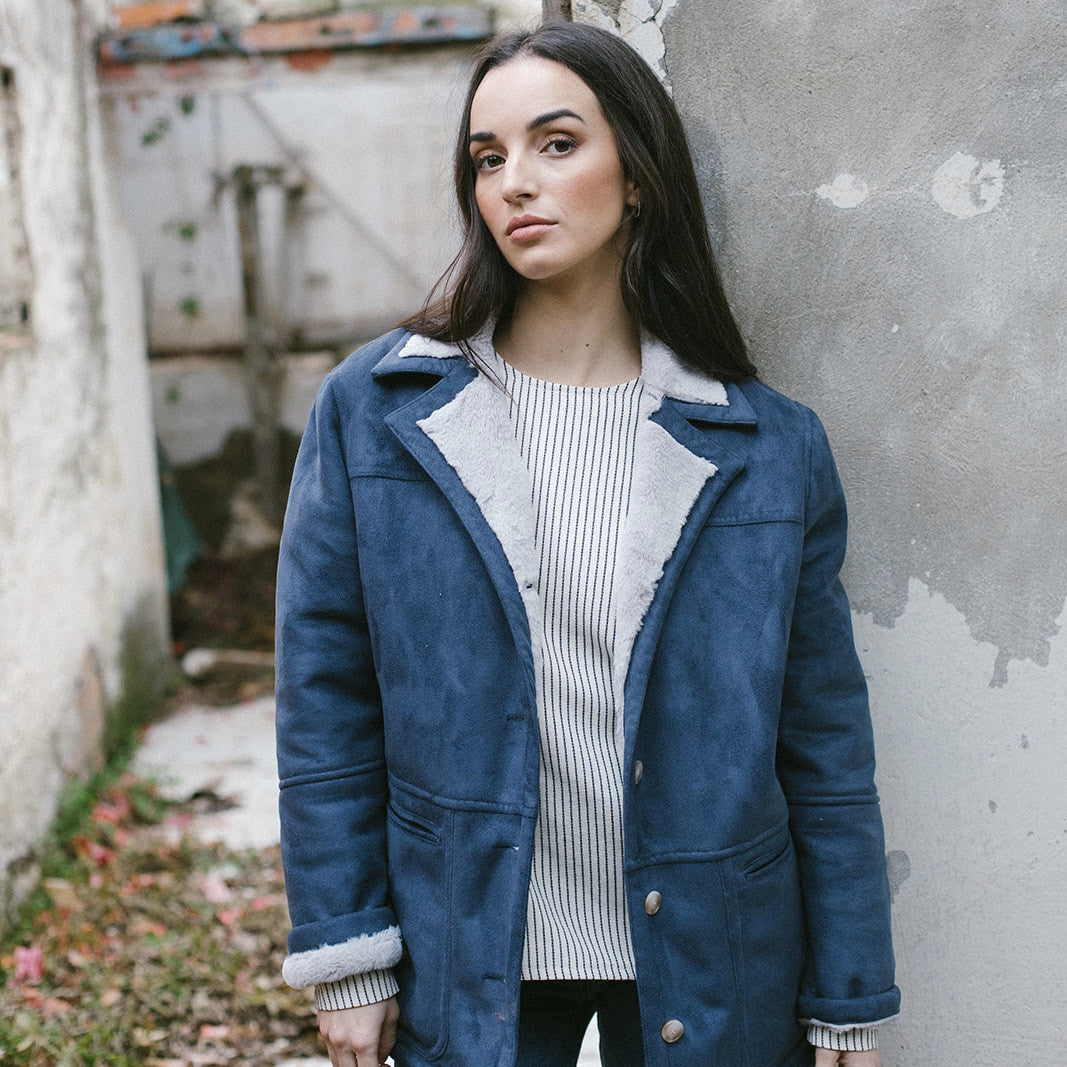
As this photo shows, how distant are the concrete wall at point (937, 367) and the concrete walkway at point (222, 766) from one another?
11.1 ft

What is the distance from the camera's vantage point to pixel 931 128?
183 cm

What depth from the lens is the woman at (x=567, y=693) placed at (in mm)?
1597

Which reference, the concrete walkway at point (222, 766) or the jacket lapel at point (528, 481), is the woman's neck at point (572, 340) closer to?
the jacket lapel at point (528, 481)

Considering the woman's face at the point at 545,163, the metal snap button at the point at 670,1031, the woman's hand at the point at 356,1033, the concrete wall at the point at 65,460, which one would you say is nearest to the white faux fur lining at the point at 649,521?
the woman's face at the point at 545,163

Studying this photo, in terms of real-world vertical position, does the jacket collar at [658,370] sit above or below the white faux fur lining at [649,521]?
above

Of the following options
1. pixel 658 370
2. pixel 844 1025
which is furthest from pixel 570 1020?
pixel 658 370

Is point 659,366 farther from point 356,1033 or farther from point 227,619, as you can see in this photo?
point 227,619

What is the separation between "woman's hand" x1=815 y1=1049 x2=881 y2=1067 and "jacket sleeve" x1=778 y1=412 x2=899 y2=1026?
0.19ft

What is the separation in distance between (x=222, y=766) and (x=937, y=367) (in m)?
4.51

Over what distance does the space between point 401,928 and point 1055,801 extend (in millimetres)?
1110

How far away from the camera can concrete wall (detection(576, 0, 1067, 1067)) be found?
5.99 feet

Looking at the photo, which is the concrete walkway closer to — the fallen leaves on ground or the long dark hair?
the fallen leaves on ground

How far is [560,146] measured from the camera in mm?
1694

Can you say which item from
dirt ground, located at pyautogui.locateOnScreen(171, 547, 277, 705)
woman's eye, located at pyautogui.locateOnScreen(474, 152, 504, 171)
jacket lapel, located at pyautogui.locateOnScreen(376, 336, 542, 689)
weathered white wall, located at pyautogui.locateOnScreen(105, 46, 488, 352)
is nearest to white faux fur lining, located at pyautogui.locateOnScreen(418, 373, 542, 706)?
jacket lapel, located at pyautogui.locateOnScreen(376, 336, 542, 689)
